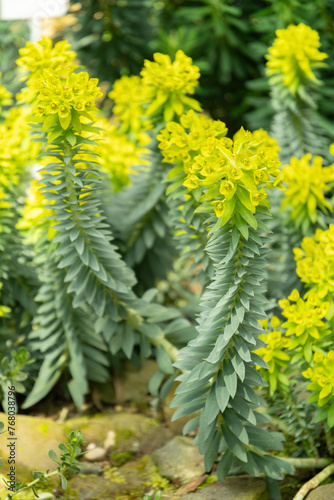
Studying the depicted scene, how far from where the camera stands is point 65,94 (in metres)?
1.73

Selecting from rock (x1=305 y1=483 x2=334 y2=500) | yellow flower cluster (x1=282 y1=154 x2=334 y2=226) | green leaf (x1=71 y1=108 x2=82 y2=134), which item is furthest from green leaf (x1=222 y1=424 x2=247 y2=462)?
green leaf (x1=71 y1=108 x2=82 y2=134)

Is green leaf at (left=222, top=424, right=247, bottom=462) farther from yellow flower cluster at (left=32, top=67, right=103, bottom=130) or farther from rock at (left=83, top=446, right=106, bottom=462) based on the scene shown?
yellow flower cluster at (left=32, top=67, right=103, bottom=130)

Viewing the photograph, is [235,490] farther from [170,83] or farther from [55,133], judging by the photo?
[170,83]

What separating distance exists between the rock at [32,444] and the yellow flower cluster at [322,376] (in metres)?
0.99

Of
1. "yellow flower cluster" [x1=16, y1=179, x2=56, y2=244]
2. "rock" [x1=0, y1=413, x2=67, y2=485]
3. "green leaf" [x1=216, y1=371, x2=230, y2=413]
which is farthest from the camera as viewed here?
"yellow flower cluster" [x1=16, y1=179, x2=56, y2=244]

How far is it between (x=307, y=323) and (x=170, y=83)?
41.4 inches

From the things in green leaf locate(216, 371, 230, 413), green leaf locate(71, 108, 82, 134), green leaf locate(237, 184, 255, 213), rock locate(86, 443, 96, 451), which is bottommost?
rock locate(86, 443, 96, 451)

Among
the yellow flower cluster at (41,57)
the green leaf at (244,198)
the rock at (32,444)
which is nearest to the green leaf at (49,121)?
the yellow flower cluster at (41,57)

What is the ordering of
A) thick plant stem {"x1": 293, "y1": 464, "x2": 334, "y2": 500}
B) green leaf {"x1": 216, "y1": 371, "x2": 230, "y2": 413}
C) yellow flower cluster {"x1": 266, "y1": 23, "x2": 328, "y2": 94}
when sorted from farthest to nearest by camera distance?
yellow flower cluster {"x1": 266, "y1": 23, "x2": 328, "y2": 94}
thick plant stem {"x1": 293, "y1": 464, "x2": 334, "y2": 500}
green leaf {"x1": 216, "y1": 371, "x2": 230, "y2": 413}

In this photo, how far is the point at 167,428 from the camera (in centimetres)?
231

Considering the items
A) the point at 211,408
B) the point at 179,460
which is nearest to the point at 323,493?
the point at 211,408

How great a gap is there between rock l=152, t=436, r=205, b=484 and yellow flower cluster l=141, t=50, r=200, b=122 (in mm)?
1285

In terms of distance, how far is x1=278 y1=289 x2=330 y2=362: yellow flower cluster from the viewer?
176cm

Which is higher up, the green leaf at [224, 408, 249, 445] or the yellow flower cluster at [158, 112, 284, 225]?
the yellow flower cluster at [158, 112, 284, 225]
